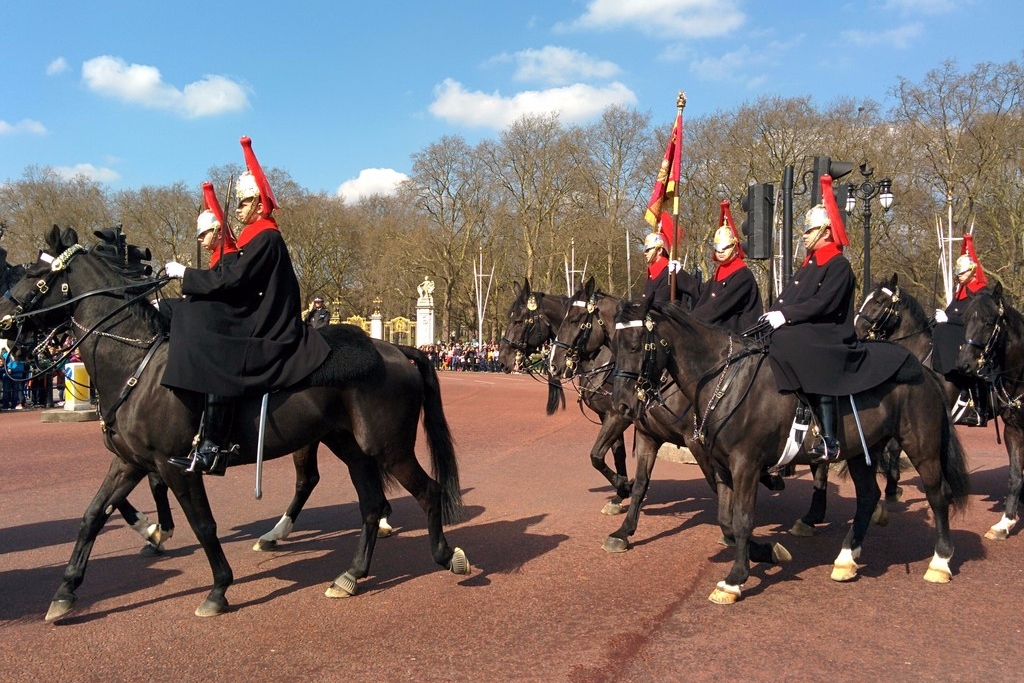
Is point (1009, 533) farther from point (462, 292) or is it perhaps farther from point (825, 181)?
point (462, 292)

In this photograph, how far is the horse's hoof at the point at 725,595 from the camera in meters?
5.29

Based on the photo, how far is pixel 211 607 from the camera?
198 inches

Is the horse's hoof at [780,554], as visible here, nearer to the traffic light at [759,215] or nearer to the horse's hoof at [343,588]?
the horse's hoof at [343,588]

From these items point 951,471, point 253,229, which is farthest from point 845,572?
point 253,229

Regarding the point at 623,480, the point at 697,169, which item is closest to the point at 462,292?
the point at 697,169

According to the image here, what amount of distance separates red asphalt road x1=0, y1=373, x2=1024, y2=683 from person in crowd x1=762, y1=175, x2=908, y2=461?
49.1 inches

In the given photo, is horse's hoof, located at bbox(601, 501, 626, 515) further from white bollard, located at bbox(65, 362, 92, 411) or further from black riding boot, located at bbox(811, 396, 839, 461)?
white bollard, located at bbox(65, 362, 92, 411)

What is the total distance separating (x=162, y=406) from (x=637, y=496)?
11.8 ft

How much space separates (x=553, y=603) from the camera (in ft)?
17.4

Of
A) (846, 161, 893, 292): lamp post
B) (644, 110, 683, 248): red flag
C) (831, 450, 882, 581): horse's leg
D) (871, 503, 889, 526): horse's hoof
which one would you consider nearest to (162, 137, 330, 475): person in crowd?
(831, 450, 882, 581): horse's leg

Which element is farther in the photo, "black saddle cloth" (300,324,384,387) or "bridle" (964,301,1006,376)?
"bridle" (964,301,1006,376)

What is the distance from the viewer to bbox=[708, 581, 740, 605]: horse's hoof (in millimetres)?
5289

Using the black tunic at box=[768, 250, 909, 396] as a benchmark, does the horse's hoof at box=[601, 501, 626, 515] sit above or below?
below

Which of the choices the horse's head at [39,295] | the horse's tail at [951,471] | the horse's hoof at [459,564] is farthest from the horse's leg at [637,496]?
the horse's head at [39,295]
